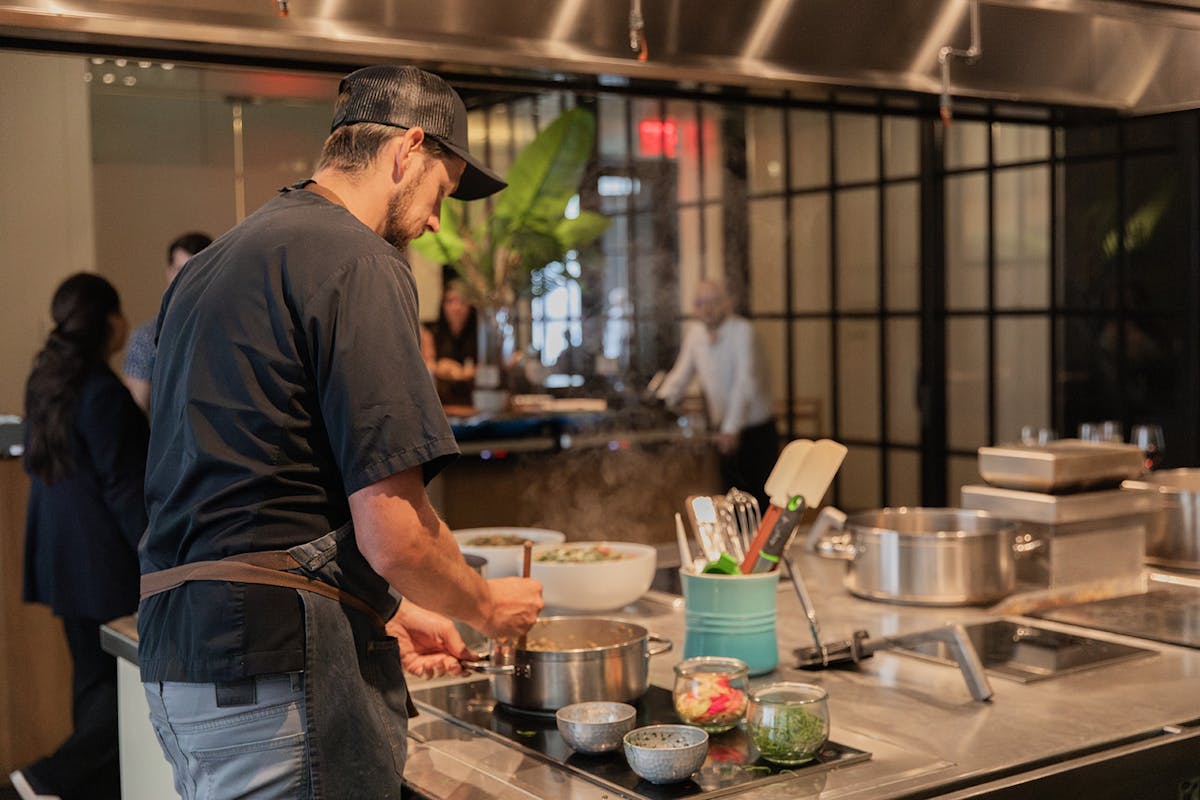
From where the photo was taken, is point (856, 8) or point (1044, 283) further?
point (1044, 283)

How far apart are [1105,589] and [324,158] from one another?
1.90m

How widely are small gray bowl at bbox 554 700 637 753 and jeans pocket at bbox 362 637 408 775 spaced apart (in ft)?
0.68

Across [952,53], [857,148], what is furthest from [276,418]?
[857,148]

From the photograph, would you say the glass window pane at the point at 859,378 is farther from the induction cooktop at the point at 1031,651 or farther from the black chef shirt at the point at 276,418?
Result: the black chef shirt at the point at 276,418

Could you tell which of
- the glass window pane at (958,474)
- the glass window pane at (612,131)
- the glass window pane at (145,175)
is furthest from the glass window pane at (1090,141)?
the glass window pane at (145,175)

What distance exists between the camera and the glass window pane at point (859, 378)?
633cm

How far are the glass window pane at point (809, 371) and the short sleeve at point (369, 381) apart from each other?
516 cm

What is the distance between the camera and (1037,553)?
2695mm

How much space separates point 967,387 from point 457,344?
242 cm

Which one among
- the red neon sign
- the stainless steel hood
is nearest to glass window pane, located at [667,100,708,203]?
the red neon sign

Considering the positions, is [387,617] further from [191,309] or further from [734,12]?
[734,12]

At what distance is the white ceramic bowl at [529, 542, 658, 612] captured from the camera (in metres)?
2.40

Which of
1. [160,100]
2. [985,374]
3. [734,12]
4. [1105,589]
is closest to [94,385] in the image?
[160,100]

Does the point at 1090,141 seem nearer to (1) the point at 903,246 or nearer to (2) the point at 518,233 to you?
(1) the point at 903,246
